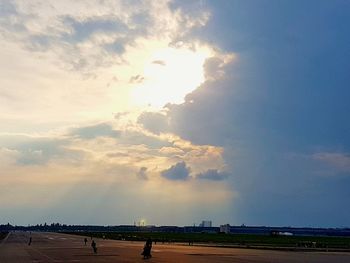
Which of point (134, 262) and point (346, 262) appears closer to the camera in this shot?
point (134, 262)

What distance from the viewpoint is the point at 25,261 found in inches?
2126

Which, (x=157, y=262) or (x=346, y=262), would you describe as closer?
(x=157, y=262)

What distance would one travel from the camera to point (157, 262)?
51.1m

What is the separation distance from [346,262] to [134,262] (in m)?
23.2

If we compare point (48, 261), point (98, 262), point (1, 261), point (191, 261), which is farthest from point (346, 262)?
point (1, 261)

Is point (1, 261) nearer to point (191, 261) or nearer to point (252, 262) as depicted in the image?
point (191, 261)

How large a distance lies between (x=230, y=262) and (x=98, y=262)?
1364cm

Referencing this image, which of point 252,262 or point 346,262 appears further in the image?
point 346,262

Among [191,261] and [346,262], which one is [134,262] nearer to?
[191,261]

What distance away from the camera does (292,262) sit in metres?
52.7

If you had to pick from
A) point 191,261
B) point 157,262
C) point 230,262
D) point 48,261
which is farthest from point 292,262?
point 48,261

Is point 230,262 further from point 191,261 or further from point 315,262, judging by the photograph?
point 315,262

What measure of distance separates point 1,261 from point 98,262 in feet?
34.7

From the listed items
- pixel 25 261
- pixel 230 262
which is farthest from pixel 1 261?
pixel 230 262
